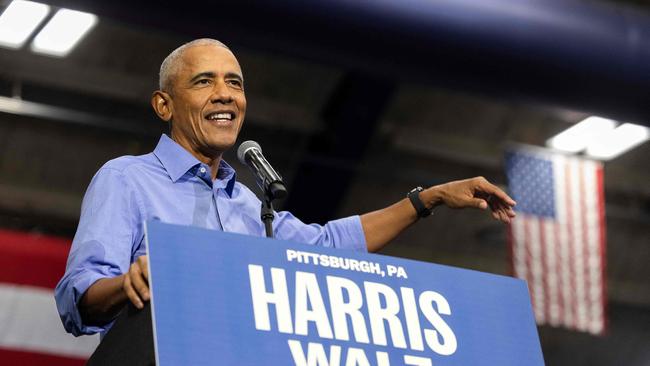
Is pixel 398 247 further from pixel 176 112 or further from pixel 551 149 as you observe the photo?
pixel 176 112

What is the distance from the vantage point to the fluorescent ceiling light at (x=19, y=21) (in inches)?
248

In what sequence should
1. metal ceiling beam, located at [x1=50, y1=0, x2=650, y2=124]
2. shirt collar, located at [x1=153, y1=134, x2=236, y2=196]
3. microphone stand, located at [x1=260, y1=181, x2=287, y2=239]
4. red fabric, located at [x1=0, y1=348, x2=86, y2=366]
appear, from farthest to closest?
1. red fabric, located at [x1=0, y1=348, x2=86, y2=366]
2. metal ceiling beam, located at [x1=50, y1=0, x2=650, y2=124]
3. shirt collar, located at [x1=153, y1=134, x2=236, y2=196]
4. microphone stand, located at [x1=260, y1=181, x2=287, y2=239]

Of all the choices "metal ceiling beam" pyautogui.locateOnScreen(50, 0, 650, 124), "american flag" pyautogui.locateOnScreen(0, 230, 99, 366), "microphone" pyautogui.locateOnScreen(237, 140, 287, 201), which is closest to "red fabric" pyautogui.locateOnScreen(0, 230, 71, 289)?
"american flag" pyautogui.locateOnScreen(0, 230, 99, 366)

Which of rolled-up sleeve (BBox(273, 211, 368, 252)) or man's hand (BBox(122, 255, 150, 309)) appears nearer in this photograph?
man's hand (BBox(122, 255, 150, 309))

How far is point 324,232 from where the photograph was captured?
221 cm

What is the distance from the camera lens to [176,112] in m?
2.02

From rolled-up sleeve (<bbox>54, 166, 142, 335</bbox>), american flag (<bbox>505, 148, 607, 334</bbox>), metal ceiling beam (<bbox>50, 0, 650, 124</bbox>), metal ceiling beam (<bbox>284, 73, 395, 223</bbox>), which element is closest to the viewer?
rolled-up sleeve (<bbox>54, 166, 142, 335</bbox>)

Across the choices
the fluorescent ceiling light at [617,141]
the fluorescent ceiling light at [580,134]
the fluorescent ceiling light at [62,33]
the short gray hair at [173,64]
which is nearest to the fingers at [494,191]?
the short gray hair at [173,64]

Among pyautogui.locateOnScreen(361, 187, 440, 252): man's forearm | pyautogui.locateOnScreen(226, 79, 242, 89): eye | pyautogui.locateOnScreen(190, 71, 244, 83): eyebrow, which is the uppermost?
pyautogui.locateOnScreen(190, 71, 244, 83): eyebrow

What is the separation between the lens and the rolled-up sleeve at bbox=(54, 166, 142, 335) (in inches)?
63.6

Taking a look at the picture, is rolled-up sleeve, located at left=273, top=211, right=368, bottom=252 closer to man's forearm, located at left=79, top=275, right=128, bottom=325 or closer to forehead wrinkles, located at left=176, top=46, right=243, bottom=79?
forehead wrinkles, located at left=176, top=46, right=243, bottom=79

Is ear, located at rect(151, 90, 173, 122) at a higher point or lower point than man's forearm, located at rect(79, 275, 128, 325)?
higher

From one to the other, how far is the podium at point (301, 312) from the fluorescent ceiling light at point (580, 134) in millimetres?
6777

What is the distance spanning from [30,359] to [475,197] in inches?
124
